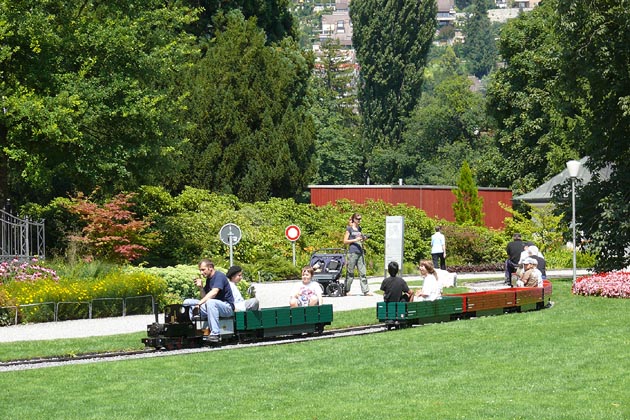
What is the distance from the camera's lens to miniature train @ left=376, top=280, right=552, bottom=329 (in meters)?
23.9

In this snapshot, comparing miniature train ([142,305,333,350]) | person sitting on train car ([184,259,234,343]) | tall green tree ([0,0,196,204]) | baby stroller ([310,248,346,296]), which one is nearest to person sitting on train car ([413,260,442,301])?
miniature train ([142,305,333,350])

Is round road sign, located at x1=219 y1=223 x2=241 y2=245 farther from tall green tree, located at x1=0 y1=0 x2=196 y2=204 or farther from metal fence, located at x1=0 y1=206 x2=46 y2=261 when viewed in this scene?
metal fence, located at x1=0 y1=206 x2=46 y2=261

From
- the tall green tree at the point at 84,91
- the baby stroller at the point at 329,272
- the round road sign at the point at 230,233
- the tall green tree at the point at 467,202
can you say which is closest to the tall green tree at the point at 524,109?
the tall green tree at the point at 467,202

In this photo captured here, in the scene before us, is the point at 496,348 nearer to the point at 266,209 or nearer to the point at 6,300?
the point at 6,300

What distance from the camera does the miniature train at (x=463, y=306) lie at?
78.4 feet

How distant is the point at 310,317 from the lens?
2348 cm

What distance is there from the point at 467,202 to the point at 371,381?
40.8 m

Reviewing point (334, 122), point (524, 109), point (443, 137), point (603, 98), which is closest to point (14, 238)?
point (603, 98)

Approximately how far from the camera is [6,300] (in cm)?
2673

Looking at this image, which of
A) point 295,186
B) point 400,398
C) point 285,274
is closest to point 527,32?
point 295,186

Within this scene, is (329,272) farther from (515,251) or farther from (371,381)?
(371,381)

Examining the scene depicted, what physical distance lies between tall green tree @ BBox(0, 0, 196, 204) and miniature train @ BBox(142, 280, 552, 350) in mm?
10756

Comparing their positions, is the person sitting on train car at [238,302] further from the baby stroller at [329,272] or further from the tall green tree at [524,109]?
the tall green tree at [524,109]

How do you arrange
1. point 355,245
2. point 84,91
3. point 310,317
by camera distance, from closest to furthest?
point 310,317 < point 355,245 < point 84,91
